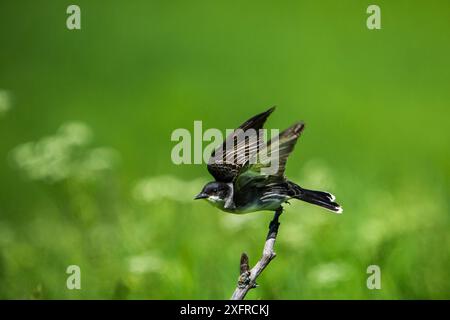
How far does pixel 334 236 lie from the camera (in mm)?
4969

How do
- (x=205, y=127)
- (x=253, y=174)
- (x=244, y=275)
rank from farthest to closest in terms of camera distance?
(x=205, y=127), (x=253, y=174), (x=244, y=275)

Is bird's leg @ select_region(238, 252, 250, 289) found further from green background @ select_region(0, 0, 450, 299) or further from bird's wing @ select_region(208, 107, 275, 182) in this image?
green background @ select_region(0, 0, 450, 299)

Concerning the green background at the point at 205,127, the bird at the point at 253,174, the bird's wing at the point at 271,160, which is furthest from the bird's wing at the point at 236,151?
the green background at the point at 205,127

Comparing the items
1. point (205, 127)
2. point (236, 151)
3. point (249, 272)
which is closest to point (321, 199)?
point (236, 151)

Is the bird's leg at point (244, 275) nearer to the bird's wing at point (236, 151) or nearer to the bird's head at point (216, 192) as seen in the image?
the bird's head at point (216, 192)

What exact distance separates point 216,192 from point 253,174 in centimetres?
15

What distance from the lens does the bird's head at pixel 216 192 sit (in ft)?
9.05

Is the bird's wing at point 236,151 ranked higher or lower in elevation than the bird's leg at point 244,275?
higher

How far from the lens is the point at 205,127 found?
7742 mm

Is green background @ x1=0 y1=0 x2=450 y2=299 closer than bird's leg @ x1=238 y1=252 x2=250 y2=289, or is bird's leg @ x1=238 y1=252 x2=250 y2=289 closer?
bird's leg @ x1=238 y1=252 x2=250 y2=289

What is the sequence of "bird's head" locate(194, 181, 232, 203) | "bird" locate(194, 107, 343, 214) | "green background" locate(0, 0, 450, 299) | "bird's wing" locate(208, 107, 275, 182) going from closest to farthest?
"bird" locate(194, 107, 343, 214) → "bird's head" locate(194, 181, 232, 203) → "bird's wing" locate(208, 107, 275, 182) → "green background" locate(0, 0, 450, 299)

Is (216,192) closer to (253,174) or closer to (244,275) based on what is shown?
(253,174)

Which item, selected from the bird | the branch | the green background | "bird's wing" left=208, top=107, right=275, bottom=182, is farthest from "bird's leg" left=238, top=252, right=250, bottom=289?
the green background

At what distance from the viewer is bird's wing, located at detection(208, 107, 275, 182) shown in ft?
9.59
